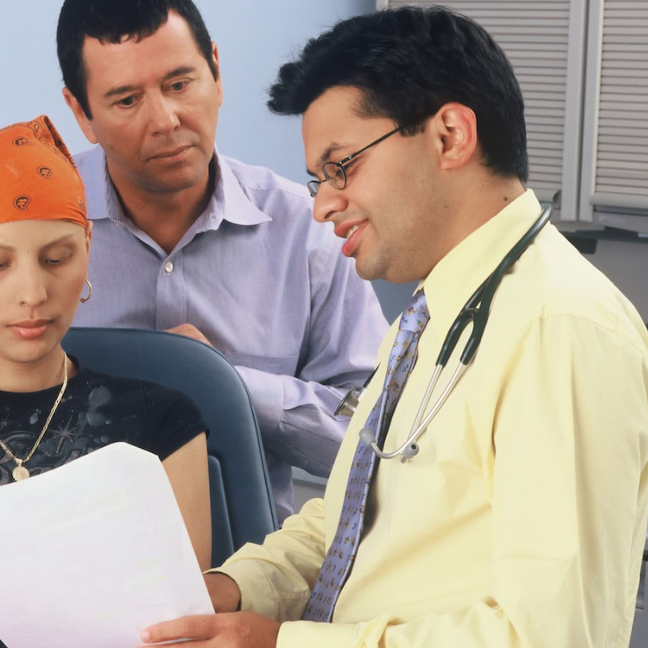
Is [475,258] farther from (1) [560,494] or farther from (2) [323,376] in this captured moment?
(2) [323,376]

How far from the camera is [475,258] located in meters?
1.00

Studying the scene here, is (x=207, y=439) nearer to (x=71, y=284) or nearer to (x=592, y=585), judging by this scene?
(x=71, y=284)

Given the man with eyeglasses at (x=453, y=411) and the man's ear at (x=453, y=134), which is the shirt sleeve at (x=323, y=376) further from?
the man's ear at (x=453, y=134)

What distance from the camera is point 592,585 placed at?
824mm

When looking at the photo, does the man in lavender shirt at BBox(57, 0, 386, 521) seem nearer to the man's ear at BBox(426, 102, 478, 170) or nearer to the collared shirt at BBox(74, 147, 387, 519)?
the collared shirt at BBox(74, 147, 387, 519)

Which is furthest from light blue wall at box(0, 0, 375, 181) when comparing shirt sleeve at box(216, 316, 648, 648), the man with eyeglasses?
shirt sleeve at box(216, 316, 648, 648)

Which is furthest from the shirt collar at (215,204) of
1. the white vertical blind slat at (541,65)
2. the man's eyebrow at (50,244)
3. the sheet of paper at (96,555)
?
the white vertical blind slat at (541,65)

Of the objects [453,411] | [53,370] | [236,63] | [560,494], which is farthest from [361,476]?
[236,63]

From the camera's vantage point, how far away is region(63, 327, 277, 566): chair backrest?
4.20ft

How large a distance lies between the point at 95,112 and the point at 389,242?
0.60 m

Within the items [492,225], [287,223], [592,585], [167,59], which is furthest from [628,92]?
[592,585]

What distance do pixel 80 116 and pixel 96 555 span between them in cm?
83

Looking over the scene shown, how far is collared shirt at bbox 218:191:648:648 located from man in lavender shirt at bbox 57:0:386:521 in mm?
509

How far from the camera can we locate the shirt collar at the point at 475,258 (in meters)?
0.99
